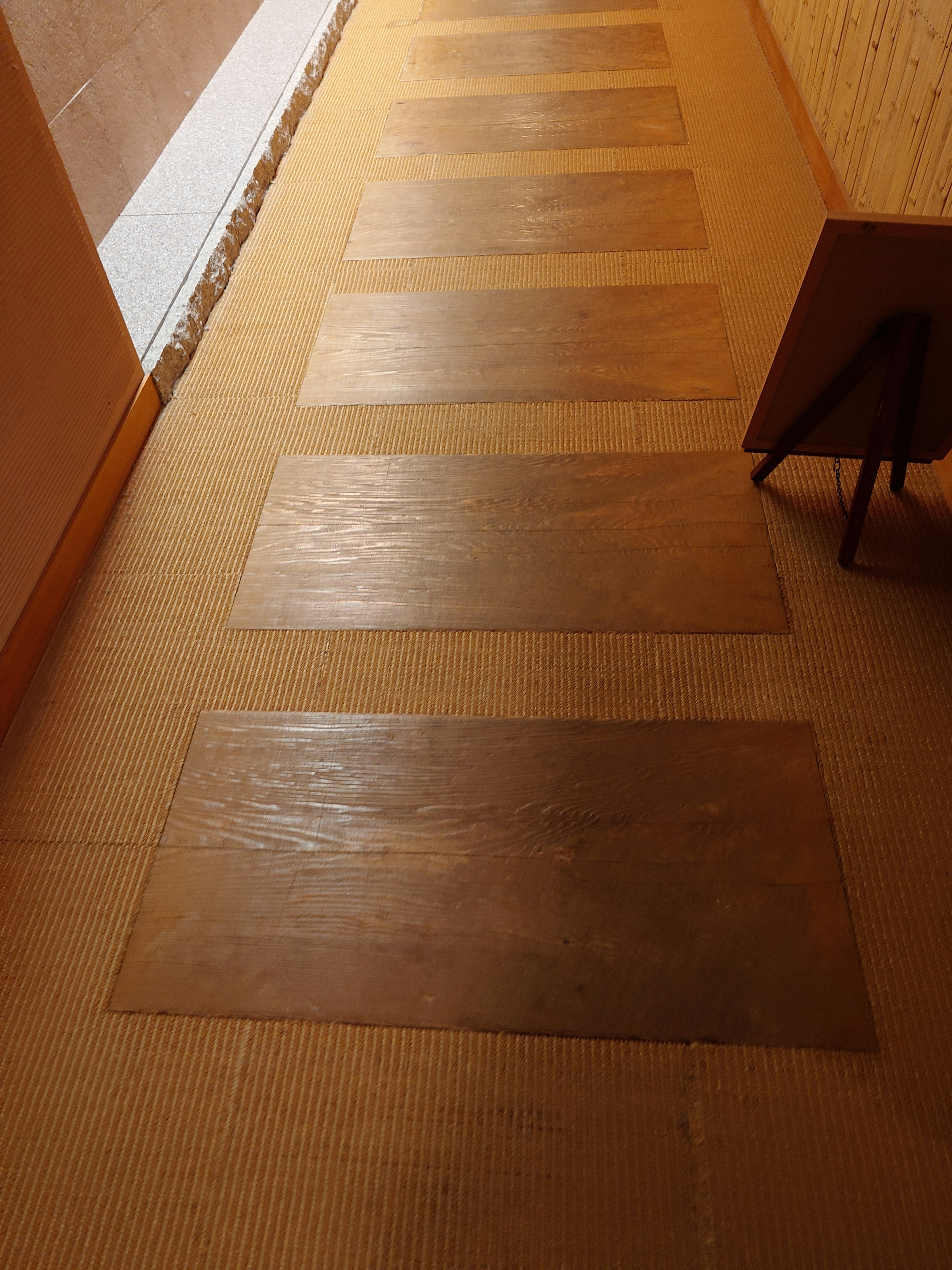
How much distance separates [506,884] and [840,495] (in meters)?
0.94

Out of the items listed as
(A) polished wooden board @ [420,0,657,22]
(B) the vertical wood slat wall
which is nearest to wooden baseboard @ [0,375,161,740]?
(B) the vertical wood slat wall

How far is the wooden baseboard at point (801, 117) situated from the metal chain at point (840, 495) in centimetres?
73

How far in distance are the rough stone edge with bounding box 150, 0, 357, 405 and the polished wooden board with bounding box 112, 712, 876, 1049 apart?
39.9 inches

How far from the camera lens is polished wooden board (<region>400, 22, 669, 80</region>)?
2.96 metres

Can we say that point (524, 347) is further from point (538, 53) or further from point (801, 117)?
point (538, 53)

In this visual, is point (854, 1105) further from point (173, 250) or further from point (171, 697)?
point (173, 250)

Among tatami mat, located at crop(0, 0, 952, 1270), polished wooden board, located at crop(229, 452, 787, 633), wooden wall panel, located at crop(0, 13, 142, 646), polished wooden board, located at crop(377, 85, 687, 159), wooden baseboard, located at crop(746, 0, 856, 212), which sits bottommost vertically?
tatami mat, located at crop(0, 0, 952, 1270)

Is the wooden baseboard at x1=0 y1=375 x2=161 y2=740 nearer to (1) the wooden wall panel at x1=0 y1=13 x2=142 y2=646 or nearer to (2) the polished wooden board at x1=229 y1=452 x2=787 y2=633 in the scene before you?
(1) the wooden wall panel at x1=0 y1=13 x2=142 y2=646

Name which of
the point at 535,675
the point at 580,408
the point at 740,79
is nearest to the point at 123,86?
the point at 580,408

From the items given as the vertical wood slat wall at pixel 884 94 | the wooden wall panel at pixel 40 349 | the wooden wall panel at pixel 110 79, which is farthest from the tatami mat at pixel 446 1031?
the wooden wall panel at pixel 110 79

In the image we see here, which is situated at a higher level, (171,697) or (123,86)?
(123,86)

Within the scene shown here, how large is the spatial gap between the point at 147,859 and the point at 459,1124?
557 mm

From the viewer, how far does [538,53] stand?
10.0 ft

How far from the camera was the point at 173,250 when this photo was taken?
2227 mm
